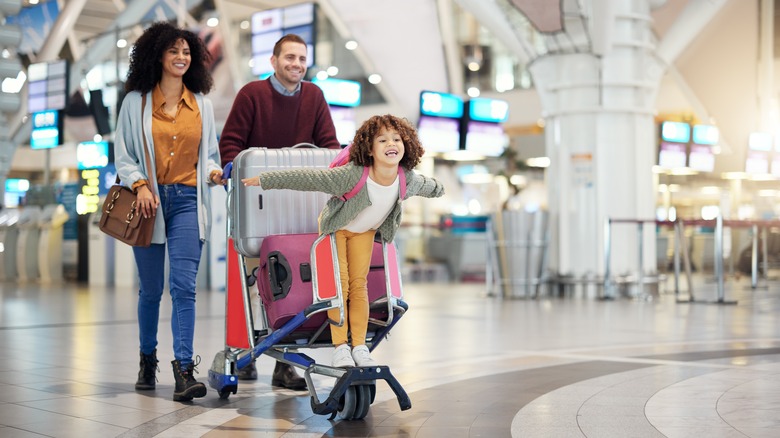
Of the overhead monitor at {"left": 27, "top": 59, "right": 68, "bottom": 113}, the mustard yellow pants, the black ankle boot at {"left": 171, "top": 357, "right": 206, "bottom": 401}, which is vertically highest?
the overhead monitor at {"left": 27, "top": 59, "right": 68, "bottom": 113}

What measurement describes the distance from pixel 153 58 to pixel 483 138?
1593 centimetres

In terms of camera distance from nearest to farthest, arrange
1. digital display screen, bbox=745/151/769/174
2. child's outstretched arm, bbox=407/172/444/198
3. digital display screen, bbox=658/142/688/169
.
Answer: child's outstretched arm, bbox=407/172/444/198, digital display screen, bbox=658/142/688/169, digital display screen, bbox=745/151/769/174

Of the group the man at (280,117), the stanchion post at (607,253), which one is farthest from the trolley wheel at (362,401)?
the stanchion post at (607,253)

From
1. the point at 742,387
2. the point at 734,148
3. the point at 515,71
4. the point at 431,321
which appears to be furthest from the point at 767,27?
the point at 742,387

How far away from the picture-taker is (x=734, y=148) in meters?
25.1

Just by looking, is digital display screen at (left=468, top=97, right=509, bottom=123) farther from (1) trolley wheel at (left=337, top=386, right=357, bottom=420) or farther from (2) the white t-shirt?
(1) trolley wheel at (left=337, top=386, right=357, bottom=420)

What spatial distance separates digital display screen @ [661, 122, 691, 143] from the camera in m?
20.2

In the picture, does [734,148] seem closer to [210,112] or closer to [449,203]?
[449,203]

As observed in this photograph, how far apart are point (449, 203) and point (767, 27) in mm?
12336

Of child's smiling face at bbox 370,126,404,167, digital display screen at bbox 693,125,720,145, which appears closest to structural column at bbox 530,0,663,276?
digital display screen at bbox 693,125,720,145

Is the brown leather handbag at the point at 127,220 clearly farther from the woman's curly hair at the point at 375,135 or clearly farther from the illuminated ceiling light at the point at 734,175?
the illuminated ceiling light at the point at 734,175

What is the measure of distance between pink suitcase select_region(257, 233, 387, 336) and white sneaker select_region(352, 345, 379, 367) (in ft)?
0.77

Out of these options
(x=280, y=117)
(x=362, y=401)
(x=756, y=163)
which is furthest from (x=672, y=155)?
(x=362, y=401)

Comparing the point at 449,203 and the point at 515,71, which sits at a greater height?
the point at 515,71
